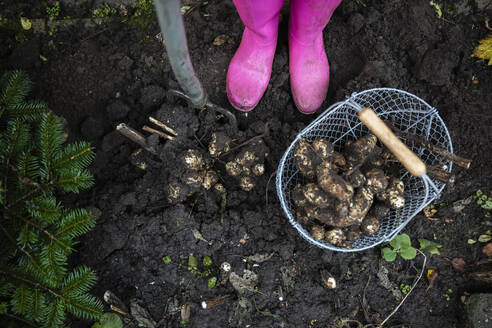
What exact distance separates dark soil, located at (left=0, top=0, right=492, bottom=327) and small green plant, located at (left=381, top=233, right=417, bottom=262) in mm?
99

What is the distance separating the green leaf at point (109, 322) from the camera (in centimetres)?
198

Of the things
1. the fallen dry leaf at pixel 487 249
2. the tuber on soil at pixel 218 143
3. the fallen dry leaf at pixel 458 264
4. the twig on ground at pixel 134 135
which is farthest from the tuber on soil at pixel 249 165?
the fallen dry leaf at pixel 487 249

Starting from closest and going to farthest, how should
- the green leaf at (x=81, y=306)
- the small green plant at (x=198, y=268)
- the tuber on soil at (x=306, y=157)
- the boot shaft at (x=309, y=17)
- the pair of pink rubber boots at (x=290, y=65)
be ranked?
the green leaf at (x=81, y=306), the boot shaft at (x=309, y=17), the tuber on soil at (x=306, y=157), the pair of pink rubber boots at (x=290, y=65), the small green plant at (x=198, y=268)

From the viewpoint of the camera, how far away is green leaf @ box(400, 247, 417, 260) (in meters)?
2.10

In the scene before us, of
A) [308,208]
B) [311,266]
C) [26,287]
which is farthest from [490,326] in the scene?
[26,287]

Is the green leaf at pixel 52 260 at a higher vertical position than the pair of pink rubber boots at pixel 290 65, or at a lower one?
lower

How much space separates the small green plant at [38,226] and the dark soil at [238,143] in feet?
1.67

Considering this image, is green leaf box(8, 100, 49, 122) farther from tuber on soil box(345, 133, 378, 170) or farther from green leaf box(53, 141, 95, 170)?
tuber on soil box(345, 133, 378, 170)

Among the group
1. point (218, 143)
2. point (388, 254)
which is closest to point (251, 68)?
point (218, 143)

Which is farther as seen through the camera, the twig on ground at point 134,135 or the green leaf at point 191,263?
the green leaf at point 191,263

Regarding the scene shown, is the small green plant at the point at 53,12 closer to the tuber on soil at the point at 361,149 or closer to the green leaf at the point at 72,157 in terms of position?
the green leaf at the point at 72,157

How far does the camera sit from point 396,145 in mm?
1565

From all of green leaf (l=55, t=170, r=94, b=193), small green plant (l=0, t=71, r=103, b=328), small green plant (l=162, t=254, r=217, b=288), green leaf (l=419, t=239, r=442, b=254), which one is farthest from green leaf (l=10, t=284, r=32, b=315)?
green leaf (l=419, t=239, r=442, b=254)

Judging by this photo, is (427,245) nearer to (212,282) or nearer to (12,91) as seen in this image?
(212,282)
